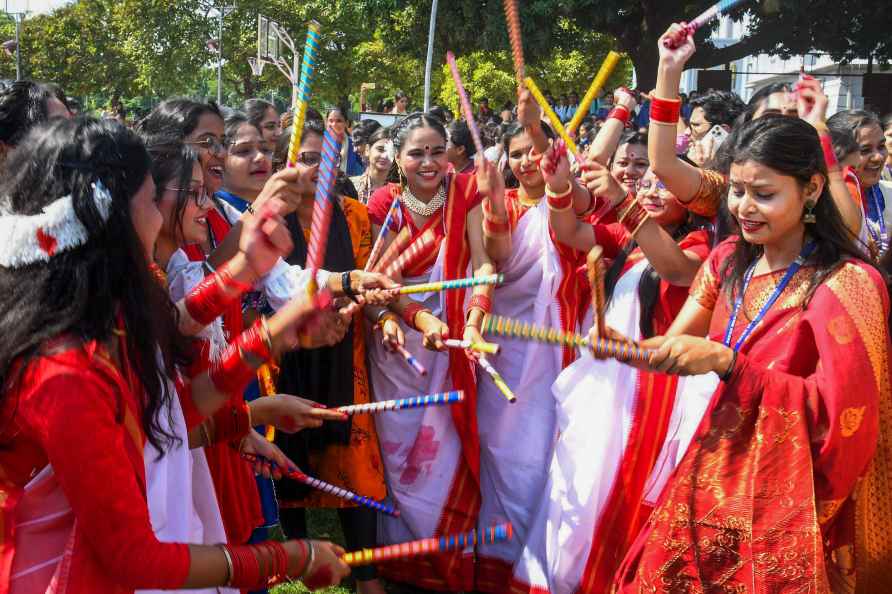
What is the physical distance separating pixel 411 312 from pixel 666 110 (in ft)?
3.75

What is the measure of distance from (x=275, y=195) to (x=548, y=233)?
5.15 ft

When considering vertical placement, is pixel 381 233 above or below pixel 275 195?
below

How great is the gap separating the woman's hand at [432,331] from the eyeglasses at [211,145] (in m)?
0.91

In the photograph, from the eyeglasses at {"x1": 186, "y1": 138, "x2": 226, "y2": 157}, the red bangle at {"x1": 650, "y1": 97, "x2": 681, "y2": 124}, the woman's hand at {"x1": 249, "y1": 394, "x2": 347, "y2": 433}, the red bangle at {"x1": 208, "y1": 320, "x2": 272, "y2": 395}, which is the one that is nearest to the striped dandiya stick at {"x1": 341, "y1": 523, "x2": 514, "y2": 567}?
the red bangle at {"x1": 208, "y1": 320, "x2": 272, "y2": 395}

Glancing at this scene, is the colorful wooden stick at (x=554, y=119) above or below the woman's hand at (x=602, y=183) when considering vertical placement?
above

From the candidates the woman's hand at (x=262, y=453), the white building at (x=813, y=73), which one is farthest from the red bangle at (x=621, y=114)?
the white building at (x=813, y=73)

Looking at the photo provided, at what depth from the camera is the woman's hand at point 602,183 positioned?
119 inches

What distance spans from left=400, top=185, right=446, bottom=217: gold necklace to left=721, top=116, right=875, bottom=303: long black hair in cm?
143

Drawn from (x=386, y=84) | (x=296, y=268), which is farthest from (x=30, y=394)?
(x=386, y=84)

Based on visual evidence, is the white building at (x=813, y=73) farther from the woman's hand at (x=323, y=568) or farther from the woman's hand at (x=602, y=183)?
the woman's hand at (x=323, y=568)

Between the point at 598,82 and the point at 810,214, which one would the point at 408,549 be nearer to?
the point at 810,214

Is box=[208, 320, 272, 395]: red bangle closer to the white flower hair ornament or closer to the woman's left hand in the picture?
the white flower hair ornament

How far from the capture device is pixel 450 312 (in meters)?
3.57

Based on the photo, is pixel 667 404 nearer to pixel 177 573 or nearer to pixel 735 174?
pixel 735 174
